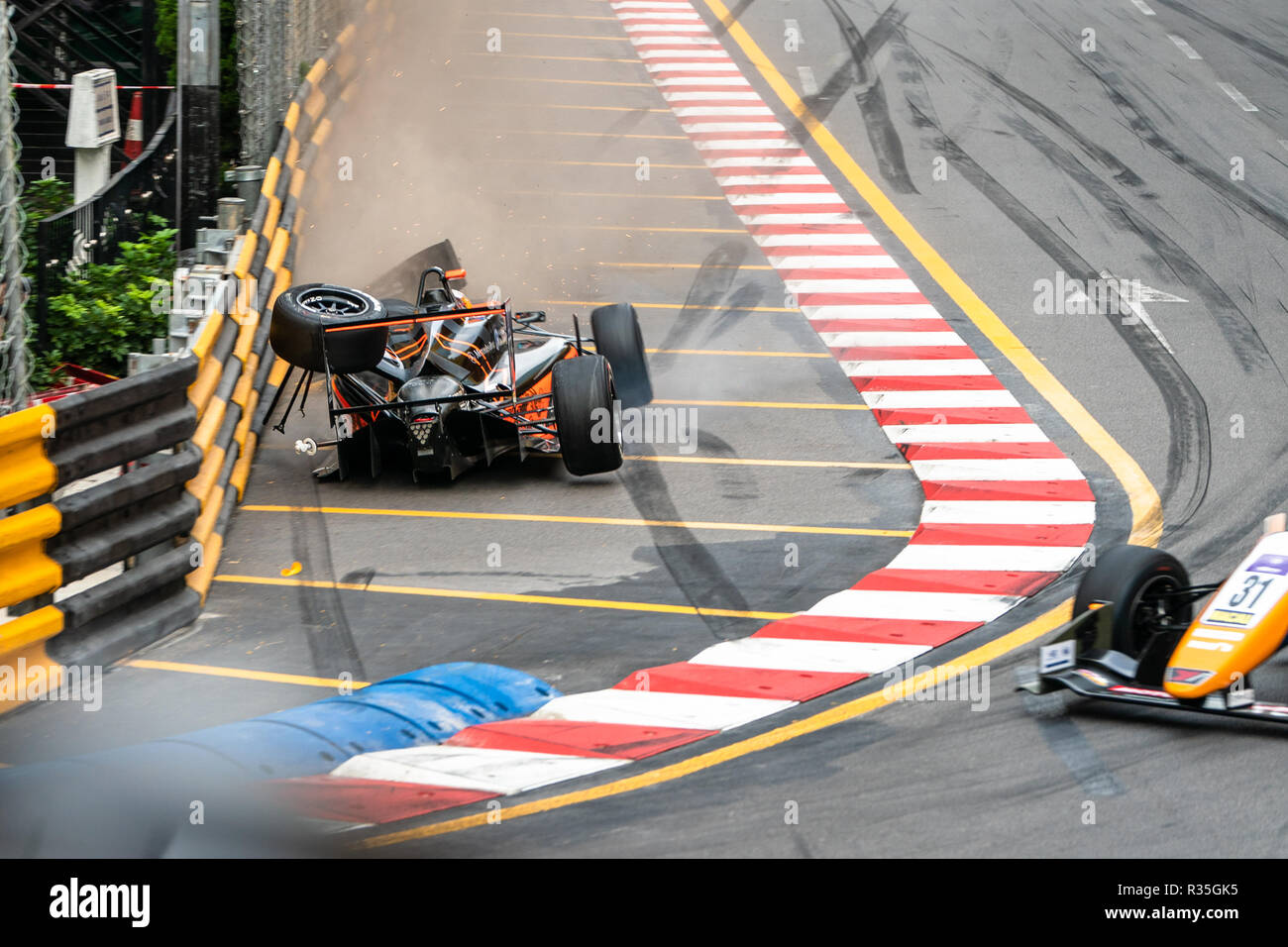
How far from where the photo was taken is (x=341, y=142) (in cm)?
1644

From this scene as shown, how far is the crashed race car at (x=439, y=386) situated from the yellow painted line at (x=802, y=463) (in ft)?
1.98

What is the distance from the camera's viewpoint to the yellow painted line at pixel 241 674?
7328mm

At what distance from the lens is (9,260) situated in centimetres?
696

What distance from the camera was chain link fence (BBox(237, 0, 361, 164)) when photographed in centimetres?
1238

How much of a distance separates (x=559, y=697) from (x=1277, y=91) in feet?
55.5

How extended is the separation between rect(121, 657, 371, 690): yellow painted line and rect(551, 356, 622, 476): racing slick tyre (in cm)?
286

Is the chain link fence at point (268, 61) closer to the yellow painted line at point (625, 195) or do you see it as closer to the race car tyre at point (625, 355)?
the yellow painted line at point (625, 195)

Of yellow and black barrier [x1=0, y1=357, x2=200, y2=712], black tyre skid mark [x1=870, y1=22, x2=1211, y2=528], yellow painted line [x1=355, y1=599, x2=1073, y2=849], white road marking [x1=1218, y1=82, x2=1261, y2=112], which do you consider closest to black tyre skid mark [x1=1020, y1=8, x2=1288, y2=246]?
black tyre skid mark [x1=870, y1=22, x2=1211, y2=528]

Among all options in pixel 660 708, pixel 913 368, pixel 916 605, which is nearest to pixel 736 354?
pixel 913 368

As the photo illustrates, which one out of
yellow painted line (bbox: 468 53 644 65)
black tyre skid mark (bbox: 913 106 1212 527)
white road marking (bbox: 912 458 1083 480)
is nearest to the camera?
black tyre skid mark (bbox: 913 106 1212 527)

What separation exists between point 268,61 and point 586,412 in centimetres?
542

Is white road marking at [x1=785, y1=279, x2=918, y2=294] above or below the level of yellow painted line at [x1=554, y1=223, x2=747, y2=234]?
below

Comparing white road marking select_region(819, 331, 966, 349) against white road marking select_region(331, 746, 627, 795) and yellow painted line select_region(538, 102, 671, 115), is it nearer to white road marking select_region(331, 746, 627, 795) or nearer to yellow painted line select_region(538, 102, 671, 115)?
white road marking select_region(331, 746, 627, 795)
